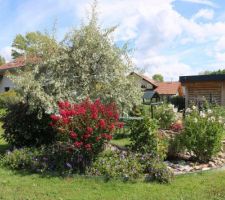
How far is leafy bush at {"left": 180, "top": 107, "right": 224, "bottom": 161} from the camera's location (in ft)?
27.1

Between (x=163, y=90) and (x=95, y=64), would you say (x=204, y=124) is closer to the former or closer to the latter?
(x=95, y=64)

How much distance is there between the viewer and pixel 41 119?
948 cm

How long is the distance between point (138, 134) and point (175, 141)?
866 millimetres

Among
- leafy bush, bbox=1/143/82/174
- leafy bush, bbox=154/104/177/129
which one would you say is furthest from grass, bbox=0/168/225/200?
leafy bush, bbox=154/104/177/129

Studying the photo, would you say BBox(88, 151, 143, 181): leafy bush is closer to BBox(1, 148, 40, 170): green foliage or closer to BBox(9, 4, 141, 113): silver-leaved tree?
BBox(1, 148, 40, 170): green foliage

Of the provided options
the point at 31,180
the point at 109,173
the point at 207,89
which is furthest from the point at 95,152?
the point at 207,89

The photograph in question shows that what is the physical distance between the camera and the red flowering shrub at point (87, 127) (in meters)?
7.12

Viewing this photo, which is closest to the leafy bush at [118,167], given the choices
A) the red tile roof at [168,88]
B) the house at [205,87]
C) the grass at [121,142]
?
the grass at [121,142]

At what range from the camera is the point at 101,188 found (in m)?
6.39

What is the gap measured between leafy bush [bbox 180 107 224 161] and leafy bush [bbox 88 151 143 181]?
1.46 metres

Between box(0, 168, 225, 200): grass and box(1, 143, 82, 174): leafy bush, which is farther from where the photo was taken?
box(1, 143, 82, 174): leafy bush

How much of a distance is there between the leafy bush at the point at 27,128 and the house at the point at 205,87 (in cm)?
1522

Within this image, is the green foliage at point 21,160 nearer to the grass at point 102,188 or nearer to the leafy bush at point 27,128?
the grass at point 102,188

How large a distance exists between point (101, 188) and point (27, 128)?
12.1ft
